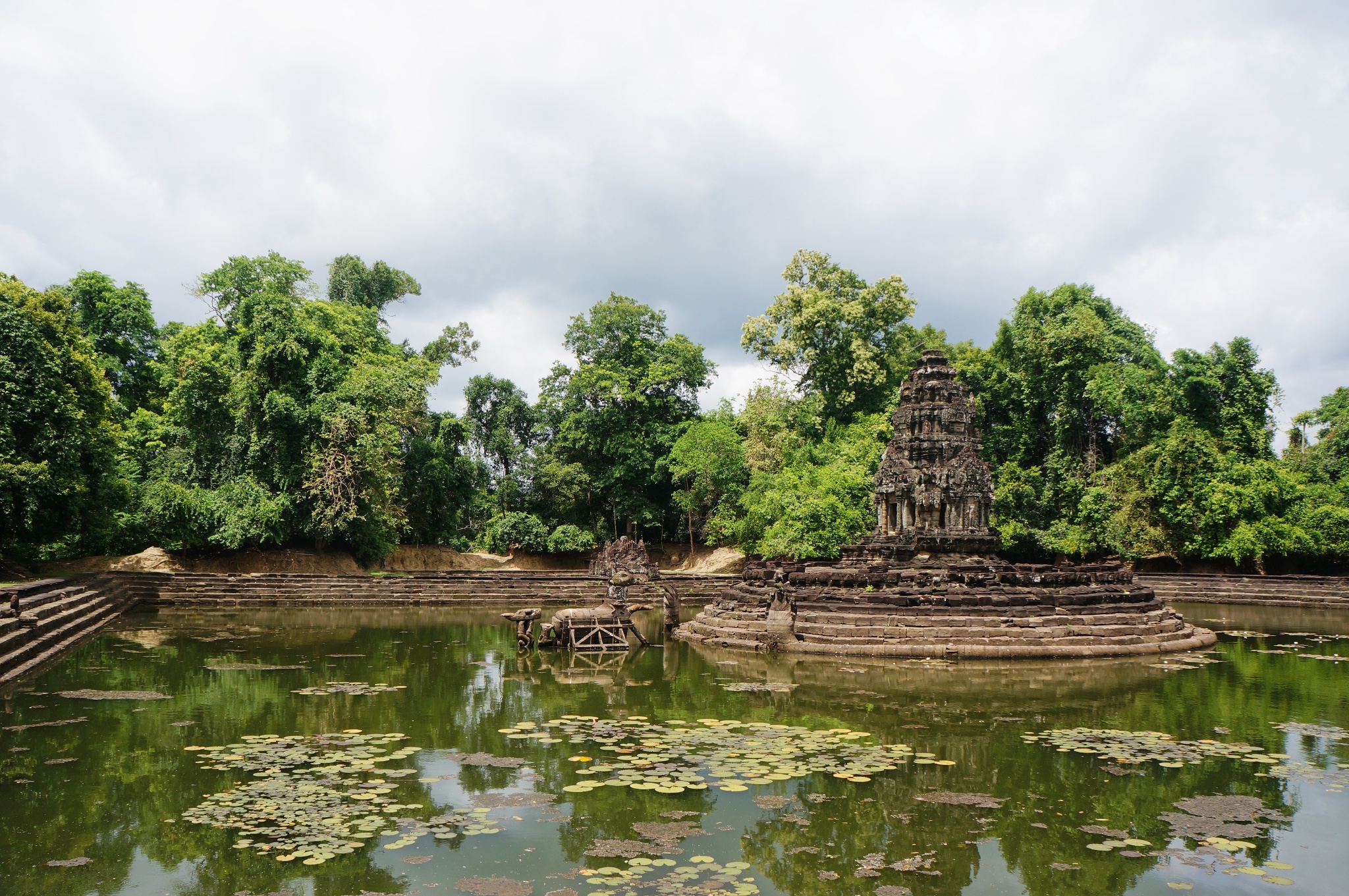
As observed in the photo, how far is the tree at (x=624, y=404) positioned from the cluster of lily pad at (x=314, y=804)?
30.7m

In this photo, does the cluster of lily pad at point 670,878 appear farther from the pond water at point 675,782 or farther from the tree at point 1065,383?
the tree at point 1065,383

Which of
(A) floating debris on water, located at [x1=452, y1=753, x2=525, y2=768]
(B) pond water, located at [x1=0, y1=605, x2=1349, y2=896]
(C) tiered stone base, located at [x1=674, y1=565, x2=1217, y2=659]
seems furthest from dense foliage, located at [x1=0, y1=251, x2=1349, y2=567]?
(A) floating debris on water, located at [x1=452, y1=753, x2=525, y2=768]

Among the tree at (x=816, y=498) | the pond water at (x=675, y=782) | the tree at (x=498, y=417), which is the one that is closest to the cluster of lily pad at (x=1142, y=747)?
the pond water at (x=675, y=782)

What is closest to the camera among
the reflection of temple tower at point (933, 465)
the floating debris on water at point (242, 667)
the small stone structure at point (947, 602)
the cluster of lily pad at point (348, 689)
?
the cluster of lily pad at point (348, 689)

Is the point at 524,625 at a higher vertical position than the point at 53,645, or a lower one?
higher

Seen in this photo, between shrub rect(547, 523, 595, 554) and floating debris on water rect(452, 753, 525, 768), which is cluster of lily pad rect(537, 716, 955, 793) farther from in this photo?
shrub rect(547, 523, 595, 554)

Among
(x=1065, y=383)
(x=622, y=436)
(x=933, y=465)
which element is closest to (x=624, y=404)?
(x=622, y=436)

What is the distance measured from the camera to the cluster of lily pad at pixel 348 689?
1118cm

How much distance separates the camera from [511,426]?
46250mm

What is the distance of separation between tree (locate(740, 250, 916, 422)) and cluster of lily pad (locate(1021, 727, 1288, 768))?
26635 millimetres

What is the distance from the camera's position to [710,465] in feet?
116

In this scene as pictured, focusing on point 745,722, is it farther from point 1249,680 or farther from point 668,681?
point 1249,680

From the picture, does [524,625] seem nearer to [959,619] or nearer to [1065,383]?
[959,619]

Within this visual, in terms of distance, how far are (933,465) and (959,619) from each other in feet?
20.1
